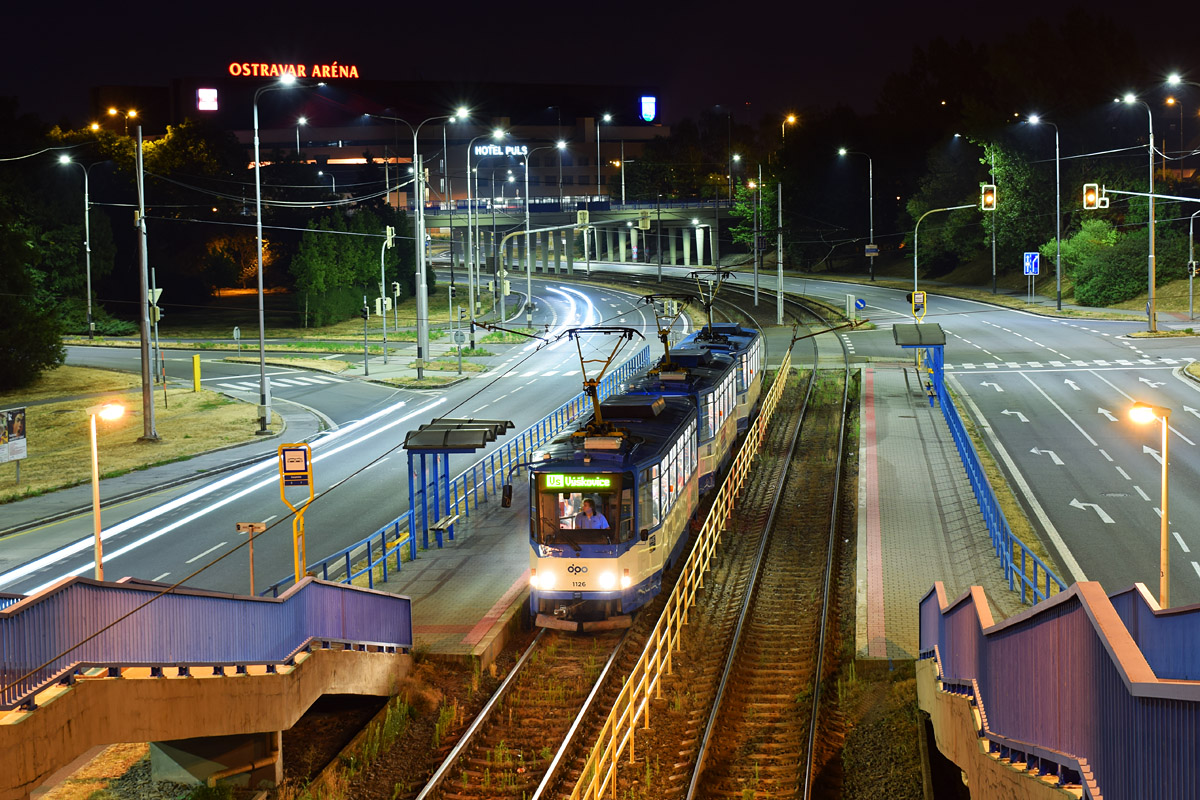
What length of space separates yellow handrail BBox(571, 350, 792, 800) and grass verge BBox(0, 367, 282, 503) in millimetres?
16828

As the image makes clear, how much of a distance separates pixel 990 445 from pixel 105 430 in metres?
27.7

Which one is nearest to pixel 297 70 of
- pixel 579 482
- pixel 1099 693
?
pixel 579 482

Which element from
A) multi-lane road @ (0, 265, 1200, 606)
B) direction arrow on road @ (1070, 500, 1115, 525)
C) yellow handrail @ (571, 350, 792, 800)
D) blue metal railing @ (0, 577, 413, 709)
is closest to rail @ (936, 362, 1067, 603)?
multi-lane road @ (0, 265, 1200, 606)

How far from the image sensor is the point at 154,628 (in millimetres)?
10867

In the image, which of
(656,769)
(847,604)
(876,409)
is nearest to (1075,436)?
(876,409)

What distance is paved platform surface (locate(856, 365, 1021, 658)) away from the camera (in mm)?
18031

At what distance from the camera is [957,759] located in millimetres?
10844

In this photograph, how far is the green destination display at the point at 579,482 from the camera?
1738cm

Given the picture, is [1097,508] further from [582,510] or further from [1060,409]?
[582,510]

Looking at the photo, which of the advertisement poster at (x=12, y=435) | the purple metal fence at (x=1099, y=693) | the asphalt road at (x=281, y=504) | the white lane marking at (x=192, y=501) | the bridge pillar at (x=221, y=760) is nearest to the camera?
the purple metal fence at (x=1099, y=693)

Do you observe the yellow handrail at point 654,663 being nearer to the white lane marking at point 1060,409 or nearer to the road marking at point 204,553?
the road marking at point 204,553

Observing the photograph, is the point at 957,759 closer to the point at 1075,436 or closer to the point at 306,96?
the point at 1075,436

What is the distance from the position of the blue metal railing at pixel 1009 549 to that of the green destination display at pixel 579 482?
6.29m

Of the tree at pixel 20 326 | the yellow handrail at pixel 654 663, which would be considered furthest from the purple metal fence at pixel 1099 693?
the tree at pixel 20 326
